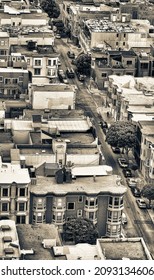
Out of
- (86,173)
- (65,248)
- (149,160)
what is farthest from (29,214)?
(149,160)

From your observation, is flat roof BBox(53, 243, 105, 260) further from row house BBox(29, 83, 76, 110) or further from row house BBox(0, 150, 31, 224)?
row house BBox(29, 83, 76, 110)

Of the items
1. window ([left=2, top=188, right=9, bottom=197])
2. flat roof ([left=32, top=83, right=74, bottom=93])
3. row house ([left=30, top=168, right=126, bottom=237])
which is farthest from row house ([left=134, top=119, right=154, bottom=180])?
window ([left=2, top=188, right=9, bottom=197])

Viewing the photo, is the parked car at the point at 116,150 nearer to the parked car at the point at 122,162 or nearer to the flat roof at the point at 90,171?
the parked car at the point at 122,162

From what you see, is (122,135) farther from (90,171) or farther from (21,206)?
(21,206)

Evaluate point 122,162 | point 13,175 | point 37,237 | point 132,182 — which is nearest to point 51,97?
point 122,162
